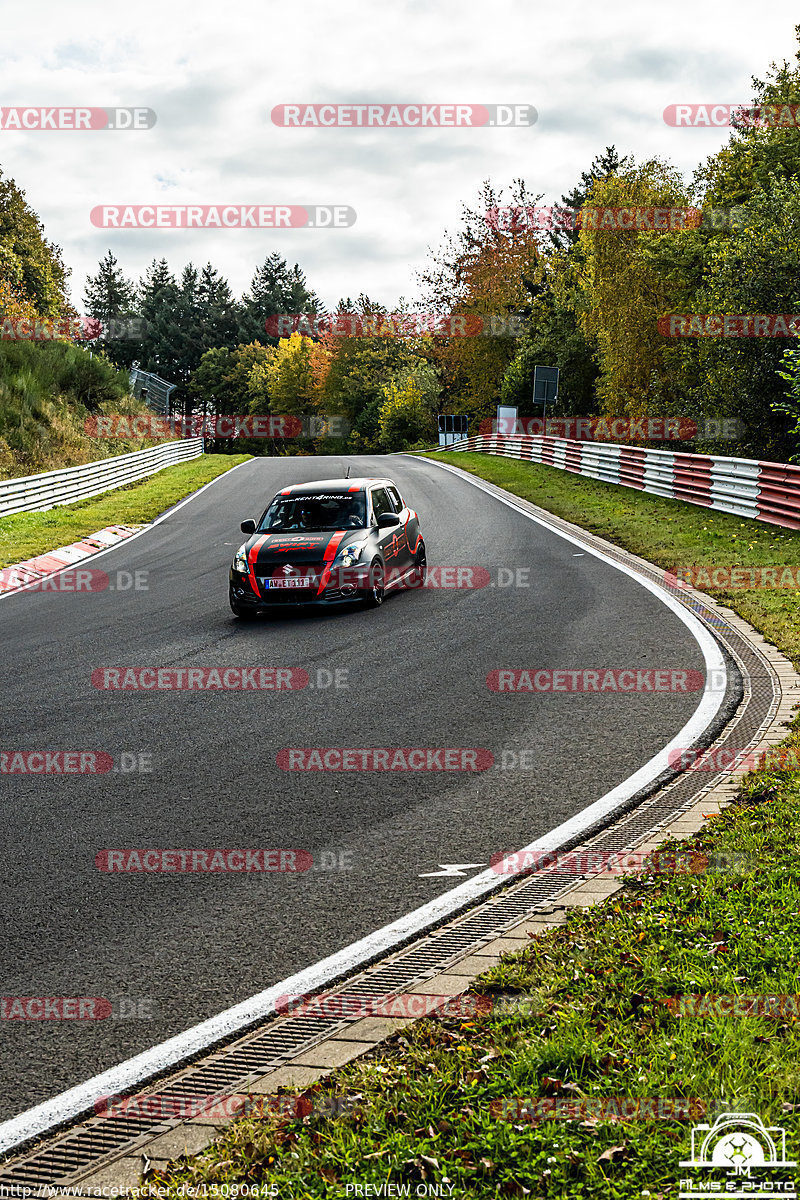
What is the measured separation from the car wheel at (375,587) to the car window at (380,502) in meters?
0.90

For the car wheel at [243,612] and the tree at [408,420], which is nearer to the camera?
the car wheel at [243,612]

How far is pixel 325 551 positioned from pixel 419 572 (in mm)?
2418

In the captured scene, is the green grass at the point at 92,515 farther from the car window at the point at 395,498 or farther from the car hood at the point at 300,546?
the car window at the point at 395,498

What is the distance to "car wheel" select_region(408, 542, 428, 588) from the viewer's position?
1480 cm

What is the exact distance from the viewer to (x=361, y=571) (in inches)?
508

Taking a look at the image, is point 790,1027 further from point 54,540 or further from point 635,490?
point 635,490

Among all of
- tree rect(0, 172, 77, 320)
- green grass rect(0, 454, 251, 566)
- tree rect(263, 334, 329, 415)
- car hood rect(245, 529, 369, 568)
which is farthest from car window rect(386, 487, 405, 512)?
tree rect(263, 334, 329, 415)

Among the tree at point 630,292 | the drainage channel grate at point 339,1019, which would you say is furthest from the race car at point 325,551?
the tree at point 630,292

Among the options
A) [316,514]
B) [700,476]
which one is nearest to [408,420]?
[700,476]

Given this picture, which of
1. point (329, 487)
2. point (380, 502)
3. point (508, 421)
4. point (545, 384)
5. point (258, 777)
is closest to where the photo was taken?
point (258, 777)

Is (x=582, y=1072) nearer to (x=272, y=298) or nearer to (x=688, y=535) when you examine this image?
(x=688, y=535)

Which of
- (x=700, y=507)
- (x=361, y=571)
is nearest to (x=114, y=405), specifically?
(x=700, y=507)

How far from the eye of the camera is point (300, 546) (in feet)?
42.7

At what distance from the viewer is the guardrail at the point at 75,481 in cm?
2280
